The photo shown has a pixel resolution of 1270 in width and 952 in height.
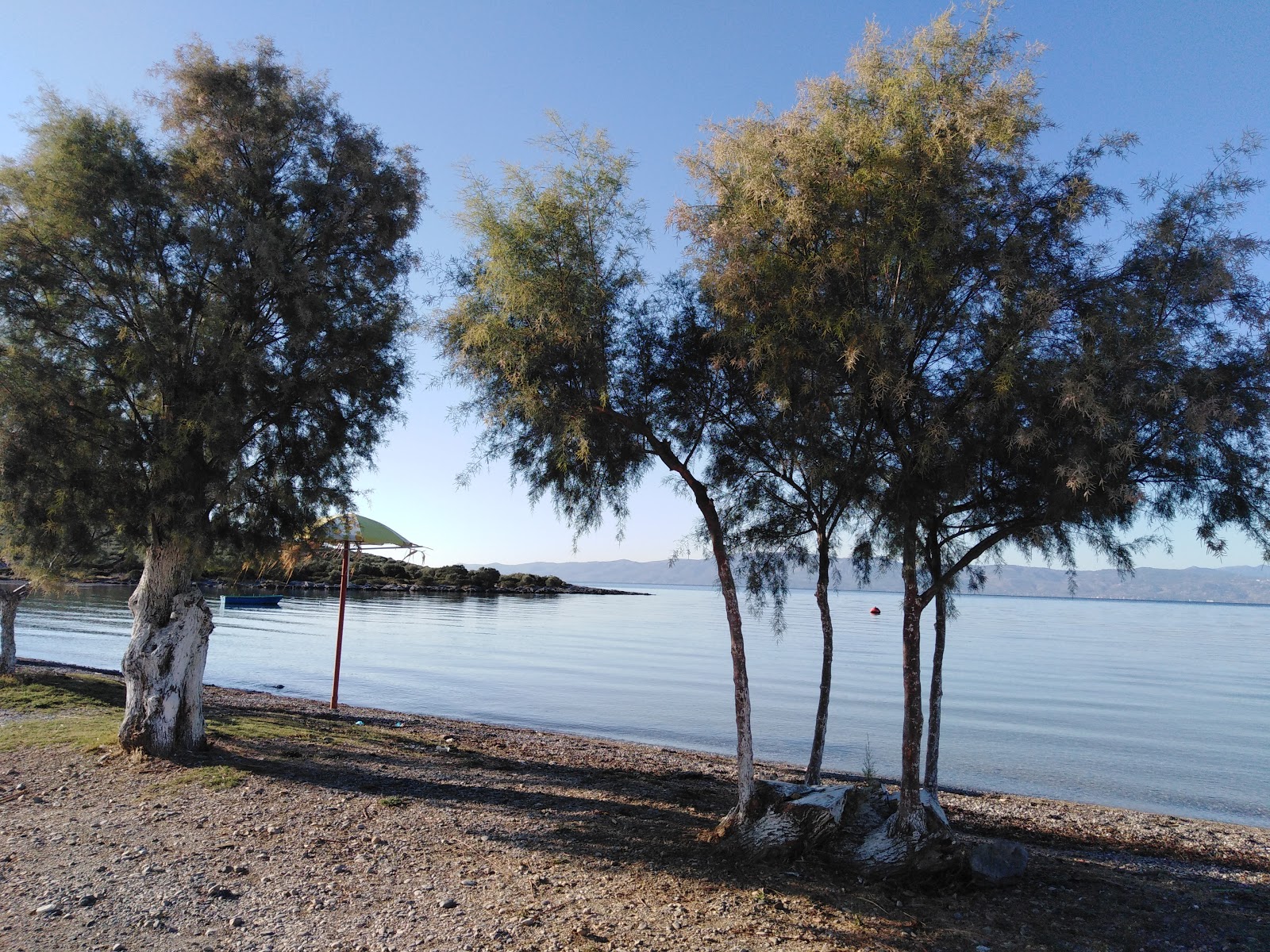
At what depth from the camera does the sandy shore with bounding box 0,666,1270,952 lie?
551 cm

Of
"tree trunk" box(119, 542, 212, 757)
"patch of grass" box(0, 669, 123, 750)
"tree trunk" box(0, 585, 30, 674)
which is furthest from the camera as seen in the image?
"tree trunk" box(0, 585, 30, 674)

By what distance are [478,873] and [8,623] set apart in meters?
14.9

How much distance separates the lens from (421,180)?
1127 centimetres

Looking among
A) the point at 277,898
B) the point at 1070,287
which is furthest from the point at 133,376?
the point at 1070,287

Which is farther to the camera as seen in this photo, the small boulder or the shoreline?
the shoreline

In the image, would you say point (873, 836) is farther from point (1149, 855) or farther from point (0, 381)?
point (0, 381)

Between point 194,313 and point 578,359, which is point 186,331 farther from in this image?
point 578,359

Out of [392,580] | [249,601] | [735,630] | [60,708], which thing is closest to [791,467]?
[735,630]

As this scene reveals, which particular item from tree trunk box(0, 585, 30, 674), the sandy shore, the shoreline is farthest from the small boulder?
tree trunk box(0, 585, 30, 674)

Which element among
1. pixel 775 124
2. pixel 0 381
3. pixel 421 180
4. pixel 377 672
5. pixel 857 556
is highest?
pixel 421 180

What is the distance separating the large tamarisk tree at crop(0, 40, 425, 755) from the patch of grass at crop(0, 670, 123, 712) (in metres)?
5.50

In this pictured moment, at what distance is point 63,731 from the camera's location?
450 inches

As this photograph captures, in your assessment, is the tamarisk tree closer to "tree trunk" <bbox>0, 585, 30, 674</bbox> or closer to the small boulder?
the small boulder

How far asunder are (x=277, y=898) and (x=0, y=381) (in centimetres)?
714
